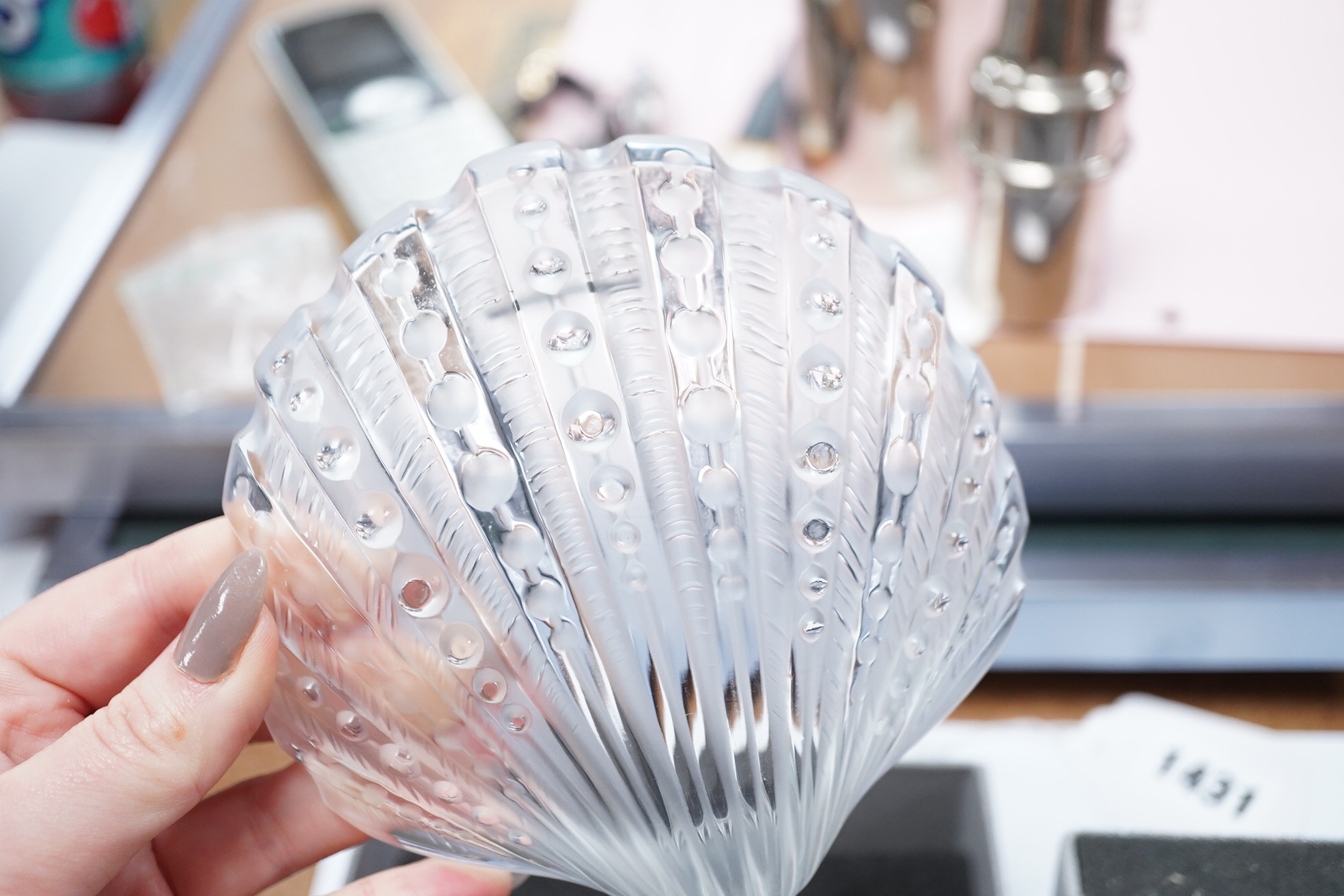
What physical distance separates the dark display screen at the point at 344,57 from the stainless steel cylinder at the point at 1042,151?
24 centimetres

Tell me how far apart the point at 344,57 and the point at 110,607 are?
300mm

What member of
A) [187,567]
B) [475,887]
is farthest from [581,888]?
[187,567]

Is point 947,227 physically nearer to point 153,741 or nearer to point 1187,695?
point 1187,695

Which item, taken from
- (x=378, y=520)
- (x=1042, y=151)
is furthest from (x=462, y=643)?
(x=1042, y=151)

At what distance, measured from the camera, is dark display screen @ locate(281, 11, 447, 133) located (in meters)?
0.51

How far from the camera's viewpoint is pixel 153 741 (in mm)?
243

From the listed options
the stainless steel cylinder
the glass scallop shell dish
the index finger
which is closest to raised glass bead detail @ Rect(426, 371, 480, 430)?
the glass scallop shell dish

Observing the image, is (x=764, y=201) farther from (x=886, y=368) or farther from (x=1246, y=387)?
(x=1246, y=387)

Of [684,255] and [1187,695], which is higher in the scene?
[684,255]

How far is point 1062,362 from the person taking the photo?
1.38ft

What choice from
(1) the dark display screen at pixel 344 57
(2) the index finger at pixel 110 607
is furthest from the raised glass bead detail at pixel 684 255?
(1) the dark display screen at pixel 344 57

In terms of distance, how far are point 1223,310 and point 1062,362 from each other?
0.06 m

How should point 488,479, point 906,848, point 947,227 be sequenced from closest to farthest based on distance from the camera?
point 488,479 < point 906,848 < point 947,227

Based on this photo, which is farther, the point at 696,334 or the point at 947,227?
the point at 947,227
